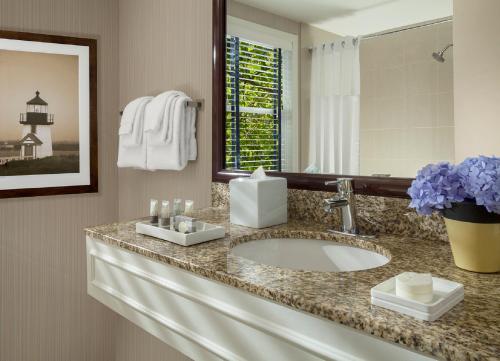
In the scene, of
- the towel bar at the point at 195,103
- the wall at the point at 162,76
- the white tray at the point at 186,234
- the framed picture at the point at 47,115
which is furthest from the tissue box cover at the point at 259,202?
the framed picture at the point at 47,115

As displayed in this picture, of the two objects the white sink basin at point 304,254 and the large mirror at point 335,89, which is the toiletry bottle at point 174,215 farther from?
the large mirror at point 335,89

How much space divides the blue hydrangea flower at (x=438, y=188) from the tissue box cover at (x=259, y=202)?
57 centimetres

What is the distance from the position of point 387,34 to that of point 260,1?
61 cm

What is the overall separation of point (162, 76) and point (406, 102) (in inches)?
54.5

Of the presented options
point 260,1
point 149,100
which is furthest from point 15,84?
point 260,1

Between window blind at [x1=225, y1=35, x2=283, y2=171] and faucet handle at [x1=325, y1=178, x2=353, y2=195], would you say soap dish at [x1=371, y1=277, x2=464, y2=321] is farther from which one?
window blind at [x1=225, y1=35, x2=283, y2=171]

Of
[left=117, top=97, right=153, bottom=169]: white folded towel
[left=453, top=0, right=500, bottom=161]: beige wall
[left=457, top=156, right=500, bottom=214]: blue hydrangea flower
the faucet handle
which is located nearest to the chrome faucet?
the faucet handle

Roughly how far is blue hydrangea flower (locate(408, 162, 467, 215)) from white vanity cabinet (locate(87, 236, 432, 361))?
1.19ft

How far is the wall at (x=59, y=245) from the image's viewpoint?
2.32 metres

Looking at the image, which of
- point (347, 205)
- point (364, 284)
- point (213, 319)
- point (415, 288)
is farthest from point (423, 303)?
point (347, 205)

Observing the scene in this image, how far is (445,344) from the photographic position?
608 millimetres

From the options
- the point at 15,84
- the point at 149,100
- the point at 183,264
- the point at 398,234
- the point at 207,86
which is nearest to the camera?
the point at 183,264

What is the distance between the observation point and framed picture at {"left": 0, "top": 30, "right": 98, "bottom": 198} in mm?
2291

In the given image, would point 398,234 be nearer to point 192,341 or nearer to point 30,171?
point 192,341
